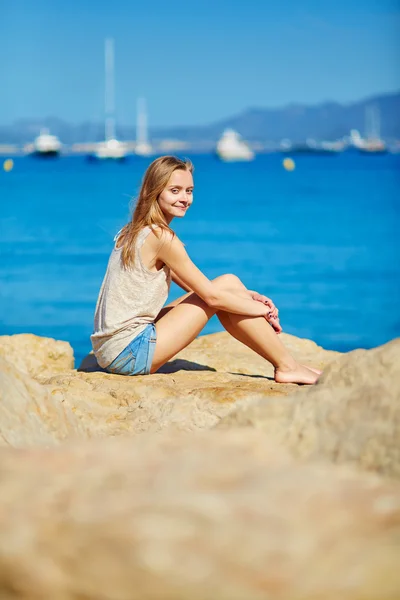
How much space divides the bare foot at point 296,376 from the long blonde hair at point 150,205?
0.95m

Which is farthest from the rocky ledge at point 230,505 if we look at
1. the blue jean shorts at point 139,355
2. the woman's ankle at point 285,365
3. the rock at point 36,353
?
the rock at point 36,353

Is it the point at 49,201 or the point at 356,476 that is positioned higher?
the point at 49,201

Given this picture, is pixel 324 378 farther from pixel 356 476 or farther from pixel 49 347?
pixel 49 347

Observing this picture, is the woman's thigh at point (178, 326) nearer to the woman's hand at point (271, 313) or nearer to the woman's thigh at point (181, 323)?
the woman's thigh at point (181, 323)

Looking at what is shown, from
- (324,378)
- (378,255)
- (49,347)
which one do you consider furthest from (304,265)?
(324,378)

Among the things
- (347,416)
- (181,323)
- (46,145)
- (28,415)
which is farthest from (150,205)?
(46,145)

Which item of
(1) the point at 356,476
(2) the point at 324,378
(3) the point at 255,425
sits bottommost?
(1) the point at 356,476

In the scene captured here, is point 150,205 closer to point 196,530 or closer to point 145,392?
point 145,392

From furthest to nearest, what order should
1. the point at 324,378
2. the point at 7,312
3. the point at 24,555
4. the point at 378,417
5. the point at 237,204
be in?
the point at 237,204 < the point at 7,312 < the point at 324,378 < the point at 378,417 < the point at 24,555

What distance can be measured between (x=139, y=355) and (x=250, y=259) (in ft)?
45.5

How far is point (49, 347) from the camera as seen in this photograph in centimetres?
580

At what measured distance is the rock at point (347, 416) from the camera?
89.0 inches

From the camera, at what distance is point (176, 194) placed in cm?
492

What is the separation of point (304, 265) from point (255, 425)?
15209 millimetres
